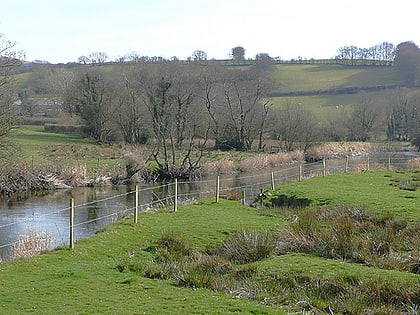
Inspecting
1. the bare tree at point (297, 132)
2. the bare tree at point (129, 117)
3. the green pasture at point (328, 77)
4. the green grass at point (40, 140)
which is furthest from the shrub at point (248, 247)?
the green pasture at point (328, 77)

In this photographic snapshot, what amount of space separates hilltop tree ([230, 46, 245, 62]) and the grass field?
380 feet

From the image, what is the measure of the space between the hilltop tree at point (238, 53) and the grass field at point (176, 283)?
116 meters

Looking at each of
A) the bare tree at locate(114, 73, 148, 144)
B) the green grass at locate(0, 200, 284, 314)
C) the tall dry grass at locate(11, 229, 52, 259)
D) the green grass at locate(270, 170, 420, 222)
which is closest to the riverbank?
the bare tree at locate(114, 73, 148, 144)

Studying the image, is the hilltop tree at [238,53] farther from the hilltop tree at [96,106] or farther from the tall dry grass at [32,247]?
the tall dry grass at [32,247]

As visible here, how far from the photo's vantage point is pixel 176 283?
1238 centimetres

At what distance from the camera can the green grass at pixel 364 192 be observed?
2109 centimetres

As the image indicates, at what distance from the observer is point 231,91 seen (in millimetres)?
69875

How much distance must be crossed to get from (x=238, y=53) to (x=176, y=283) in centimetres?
12555

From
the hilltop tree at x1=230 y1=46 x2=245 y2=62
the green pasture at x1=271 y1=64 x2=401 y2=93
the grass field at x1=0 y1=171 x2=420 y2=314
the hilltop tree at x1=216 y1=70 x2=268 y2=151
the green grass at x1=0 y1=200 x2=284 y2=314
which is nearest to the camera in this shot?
the green grass at x1=0 y1=200 x2=284 y2=314

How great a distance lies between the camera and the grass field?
10359 millimetres

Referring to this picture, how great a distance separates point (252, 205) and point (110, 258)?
35.8ft

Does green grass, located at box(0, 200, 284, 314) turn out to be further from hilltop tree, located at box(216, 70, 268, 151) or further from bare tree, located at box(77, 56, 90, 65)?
bare tree, located at box(77, 56, 90, 65)

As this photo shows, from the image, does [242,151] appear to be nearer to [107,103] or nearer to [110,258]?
[107,103]

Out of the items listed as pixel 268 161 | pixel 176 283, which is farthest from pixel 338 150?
pixel 176 283
